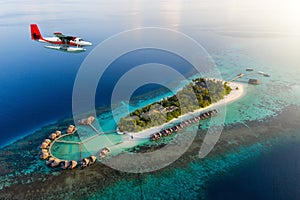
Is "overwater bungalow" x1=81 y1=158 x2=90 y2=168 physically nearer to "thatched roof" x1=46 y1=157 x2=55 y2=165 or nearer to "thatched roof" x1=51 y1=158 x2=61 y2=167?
"thatched roof" x1=51 y1=158 x2=61 y2=167

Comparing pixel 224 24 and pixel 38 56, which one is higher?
pixel 224 24

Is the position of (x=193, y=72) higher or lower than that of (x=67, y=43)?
lower

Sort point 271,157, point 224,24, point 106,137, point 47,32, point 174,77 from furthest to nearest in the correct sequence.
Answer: point 224,24 < point 47,32 < point 174,77 < point 106,137 < point 271,157

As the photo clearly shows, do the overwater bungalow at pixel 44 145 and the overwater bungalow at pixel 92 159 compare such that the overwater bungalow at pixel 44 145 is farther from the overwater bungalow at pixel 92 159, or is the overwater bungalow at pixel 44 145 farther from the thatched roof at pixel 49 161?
the overwater bungalow at pixel 92 159

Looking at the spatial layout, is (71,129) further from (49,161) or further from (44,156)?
(49,161)

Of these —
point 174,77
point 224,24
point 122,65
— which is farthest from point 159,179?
point 224,24

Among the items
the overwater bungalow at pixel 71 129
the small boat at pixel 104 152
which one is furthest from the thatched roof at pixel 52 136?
the small boat at pixel 104 152

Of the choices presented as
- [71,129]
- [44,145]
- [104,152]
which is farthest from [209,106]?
[44,145]

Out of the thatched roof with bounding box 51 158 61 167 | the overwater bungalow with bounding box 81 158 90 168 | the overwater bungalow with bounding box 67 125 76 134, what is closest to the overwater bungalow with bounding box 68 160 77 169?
the overwater bungalow with bounding box 81 158 90 168

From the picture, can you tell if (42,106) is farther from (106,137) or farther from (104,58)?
(104,58)
